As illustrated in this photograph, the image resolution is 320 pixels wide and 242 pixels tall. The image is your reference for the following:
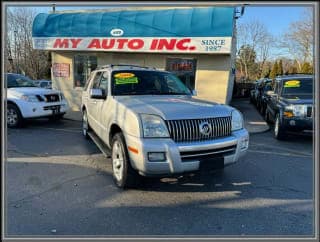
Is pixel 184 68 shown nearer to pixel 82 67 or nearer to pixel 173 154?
pixel 82 67

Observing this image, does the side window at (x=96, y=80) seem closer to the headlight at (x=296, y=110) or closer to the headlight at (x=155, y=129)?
the headlight at (x=155, y=129)

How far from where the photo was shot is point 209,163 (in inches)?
141

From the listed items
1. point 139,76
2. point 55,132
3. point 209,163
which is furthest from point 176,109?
point 55,132

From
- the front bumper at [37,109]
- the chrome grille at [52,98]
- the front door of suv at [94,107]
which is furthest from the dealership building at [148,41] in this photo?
the front door of suv at [94,107]

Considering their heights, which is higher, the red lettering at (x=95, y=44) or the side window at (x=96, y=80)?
the red lettering at (x=95, y=44)

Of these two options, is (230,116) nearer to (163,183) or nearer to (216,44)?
(163,183)

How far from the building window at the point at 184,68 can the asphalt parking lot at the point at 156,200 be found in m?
6.48

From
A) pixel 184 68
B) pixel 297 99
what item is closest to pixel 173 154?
pixel 297 99

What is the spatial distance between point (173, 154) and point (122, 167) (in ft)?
2.96

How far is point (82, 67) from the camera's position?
41.9ft

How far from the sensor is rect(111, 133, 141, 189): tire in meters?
3.76

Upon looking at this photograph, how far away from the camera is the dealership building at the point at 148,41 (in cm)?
1000

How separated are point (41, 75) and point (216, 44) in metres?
31.4

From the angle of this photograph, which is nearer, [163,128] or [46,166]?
[163,128]
